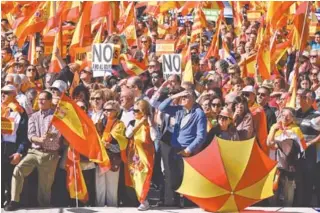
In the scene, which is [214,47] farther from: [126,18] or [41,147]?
[41,147]

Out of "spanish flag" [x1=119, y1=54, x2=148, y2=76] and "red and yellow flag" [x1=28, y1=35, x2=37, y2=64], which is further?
"red and yellow flag" [x1=28, y1=35, x2=37, y2=64]

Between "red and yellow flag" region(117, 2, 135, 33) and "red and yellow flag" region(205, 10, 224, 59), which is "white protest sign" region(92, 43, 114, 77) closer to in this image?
"red and yellow flag" region(205, 10, 224, 59)

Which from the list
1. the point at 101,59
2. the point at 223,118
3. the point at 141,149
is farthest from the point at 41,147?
the point at 223,118

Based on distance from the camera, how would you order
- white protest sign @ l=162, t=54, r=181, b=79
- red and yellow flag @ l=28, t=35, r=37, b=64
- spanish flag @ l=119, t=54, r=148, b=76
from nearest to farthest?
white protest sign @ l=162, t=54, r=181, b=79
spanish flag @ l=119, t=54, r=148, b=76
red and yellow flag @ l=28, t=35, r=37, b=64

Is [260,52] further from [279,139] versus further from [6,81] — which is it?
[6,81]

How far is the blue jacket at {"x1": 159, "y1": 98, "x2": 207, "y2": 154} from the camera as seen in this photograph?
412 inches

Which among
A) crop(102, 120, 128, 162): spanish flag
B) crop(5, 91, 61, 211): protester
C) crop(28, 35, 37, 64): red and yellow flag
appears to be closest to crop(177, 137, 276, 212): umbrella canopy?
crop(102, 120, 128, 162): spanish flag

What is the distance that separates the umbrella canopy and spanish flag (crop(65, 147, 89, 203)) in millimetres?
1290

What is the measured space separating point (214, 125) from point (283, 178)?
3.64ft

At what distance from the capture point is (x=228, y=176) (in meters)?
9.84

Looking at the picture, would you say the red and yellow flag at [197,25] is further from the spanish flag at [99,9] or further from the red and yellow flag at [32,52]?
the red and yellow flag at [32,52]

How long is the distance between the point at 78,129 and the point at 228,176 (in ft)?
6.38

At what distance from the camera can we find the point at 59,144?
10539 millimetres

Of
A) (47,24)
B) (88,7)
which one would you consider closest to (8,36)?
(47,24)
